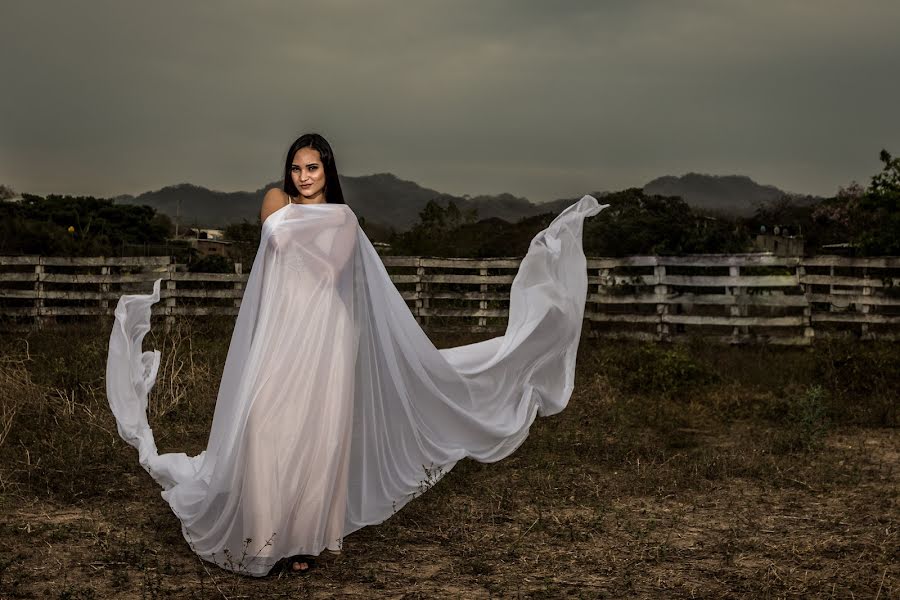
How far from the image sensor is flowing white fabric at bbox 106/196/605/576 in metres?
4.28

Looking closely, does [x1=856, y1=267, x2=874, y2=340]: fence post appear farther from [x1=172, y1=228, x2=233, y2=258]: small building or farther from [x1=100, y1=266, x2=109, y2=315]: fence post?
[x1=172, y1=228, x2=233, y2=258]: small building

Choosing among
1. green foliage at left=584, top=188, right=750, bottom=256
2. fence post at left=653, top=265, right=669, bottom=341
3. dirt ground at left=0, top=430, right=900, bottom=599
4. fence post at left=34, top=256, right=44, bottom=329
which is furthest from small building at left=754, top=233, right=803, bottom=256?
dirt ground at left=0, top=430, right=900, bottom=599

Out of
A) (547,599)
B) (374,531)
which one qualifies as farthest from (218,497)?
(547,599)

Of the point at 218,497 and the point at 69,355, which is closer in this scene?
the point at 218,497

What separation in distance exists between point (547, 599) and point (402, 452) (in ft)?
4.55

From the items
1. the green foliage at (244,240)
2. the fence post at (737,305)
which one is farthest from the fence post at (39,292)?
the fence post at (737,305)

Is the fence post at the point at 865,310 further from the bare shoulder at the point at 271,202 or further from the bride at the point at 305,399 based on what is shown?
the bare shoulder at the point at 271,202

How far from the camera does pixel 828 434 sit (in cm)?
808

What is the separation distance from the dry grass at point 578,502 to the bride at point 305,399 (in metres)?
0.23

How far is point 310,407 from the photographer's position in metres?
4.31

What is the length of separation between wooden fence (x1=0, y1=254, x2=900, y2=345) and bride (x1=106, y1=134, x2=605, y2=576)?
8229 mm

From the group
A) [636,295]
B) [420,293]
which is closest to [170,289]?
[420,293]

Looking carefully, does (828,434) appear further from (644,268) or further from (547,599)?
(644,268)

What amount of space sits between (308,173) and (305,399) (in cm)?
→ 115
